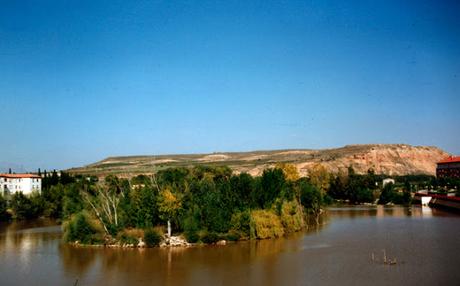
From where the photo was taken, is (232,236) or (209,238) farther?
(232,236)

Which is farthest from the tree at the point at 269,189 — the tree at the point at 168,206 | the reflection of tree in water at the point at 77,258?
the reflection of tree in water at the point at 77,258

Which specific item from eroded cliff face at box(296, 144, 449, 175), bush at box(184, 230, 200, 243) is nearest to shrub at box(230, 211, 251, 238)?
bush at box(184, 230, 200, 243)

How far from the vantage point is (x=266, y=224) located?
32.0 meters

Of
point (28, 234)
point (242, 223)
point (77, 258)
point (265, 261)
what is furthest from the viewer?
point (28, 234)

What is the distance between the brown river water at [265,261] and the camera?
21484 millimetres

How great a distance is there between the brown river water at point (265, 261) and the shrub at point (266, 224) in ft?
2.77

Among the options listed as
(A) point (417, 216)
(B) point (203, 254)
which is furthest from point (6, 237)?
(A) point (417, 216)

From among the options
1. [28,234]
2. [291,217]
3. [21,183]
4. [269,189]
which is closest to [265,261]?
[269,189]

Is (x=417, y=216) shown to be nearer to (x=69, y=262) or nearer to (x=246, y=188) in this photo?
(x=246, y=188)

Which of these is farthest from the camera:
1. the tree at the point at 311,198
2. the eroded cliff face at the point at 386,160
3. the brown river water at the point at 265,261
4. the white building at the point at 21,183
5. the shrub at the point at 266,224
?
the eroded cliff face at the point at 386,160

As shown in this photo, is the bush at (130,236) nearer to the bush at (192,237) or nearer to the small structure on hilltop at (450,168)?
the bush at (192,237)

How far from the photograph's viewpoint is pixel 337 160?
335 feet

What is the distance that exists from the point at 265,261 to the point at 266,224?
22.9 feet

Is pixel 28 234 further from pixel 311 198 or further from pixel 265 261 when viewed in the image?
pixel 311 198
